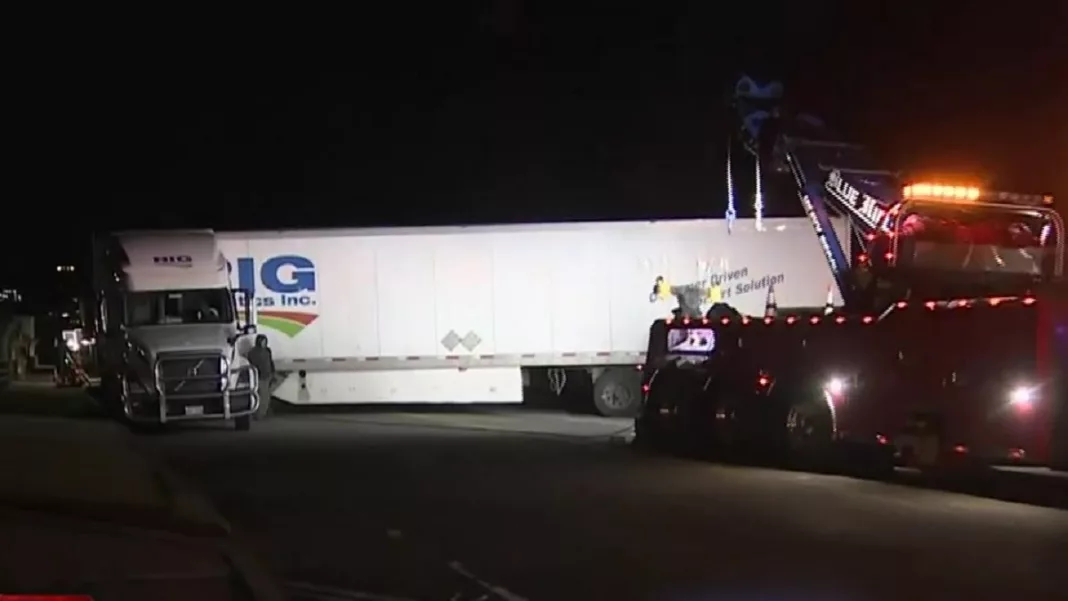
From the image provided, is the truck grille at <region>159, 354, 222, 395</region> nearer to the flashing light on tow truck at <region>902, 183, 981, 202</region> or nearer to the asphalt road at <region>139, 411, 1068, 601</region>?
the asphalt road at <region>139, 411, 1068, 601</region>

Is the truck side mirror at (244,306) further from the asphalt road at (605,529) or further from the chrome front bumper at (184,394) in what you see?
the asphalt road at (605,529)

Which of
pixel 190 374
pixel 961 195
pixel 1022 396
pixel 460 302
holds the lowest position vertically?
pixel 190 374

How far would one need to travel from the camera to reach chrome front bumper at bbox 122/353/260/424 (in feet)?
81.3

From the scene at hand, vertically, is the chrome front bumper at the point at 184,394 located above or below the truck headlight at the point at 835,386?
below

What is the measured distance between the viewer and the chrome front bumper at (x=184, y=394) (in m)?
24.8

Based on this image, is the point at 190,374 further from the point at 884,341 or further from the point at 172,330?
the point at 884,341

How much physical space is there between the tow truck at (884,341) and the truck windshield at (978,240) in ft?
0.06

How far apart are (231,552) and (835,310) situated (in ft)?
31.6

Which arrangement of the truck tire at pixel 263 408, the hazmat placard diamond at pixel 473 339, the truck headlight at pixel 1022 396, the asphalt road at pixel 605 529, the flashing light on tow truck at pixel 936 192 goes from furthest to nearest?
the hazmat placard diamond at pixel 473 339 → the truck tire at pixel 263 408 → the flashing light on tow truck at pixel 936 192 → the truck headlight at pixel 1022 396 → the asphalt road at pixel 605 529

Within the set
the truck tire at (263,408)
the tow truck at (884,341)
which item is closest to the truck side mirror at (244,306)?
the truck tire at (263,408)

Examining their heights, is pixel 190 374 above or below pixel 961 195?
below

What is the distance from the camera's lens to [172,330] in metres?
25.3

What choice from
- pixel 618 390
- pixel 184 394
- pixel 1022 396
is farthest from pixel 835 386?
pixel 184 394

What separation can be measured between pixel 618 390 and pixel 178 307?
866 centimetres
